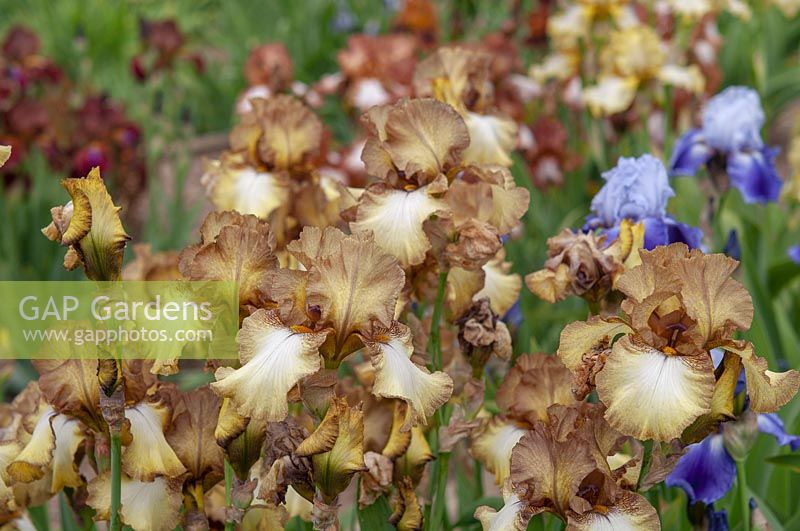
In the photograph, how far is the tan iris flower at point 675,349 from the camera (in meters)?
1.22

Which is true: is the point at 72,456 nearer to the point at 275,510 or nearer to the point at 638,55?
the point at 275,510

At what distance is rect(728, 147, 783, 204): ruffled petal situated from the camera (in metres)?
2.66

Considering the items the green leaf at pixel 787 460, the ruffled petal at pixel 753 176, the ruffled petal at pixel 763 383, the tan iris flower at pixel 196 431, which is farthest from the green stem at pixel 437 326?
the ruffled petal at pixel 753 176

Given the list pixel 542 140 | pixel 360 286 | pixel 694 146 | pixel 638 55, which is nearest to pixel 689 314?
pixel 360 286

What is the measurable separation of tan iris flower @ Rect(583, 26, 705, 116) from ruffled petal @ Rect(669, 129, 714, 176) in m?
1.01

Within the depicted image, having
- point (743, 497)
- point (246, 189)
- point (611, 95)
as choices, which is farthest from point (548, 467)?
point (611, 95)

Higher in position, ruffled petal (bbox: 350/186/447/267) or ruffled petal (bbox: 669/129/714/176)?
ruffled petal (bbox: 350/186/447/267)

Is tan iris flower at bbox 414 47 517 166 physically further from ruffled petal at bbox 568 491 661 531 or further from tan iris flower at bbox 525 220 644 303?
ruffled petal at bbox 568 491 661 531

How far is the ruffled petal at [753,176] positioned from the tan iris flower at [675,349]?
146cm

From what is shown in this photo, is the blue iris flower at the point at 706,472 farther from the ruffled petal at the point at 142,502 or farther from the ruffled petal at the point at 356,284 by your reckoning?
the ruffled petal at the point at 142,502

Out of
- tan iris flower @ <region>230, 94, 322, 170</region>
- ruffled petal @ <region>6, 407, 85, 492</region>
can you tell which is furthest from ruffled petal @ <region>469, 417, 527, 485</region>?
tan iris flower @ <region>230, 94, 322, 170</region>

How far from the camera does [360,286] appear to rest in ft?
4.30

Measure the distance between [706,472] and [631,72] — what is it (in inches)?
95.6

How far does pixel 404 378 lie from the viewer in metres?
1.30
